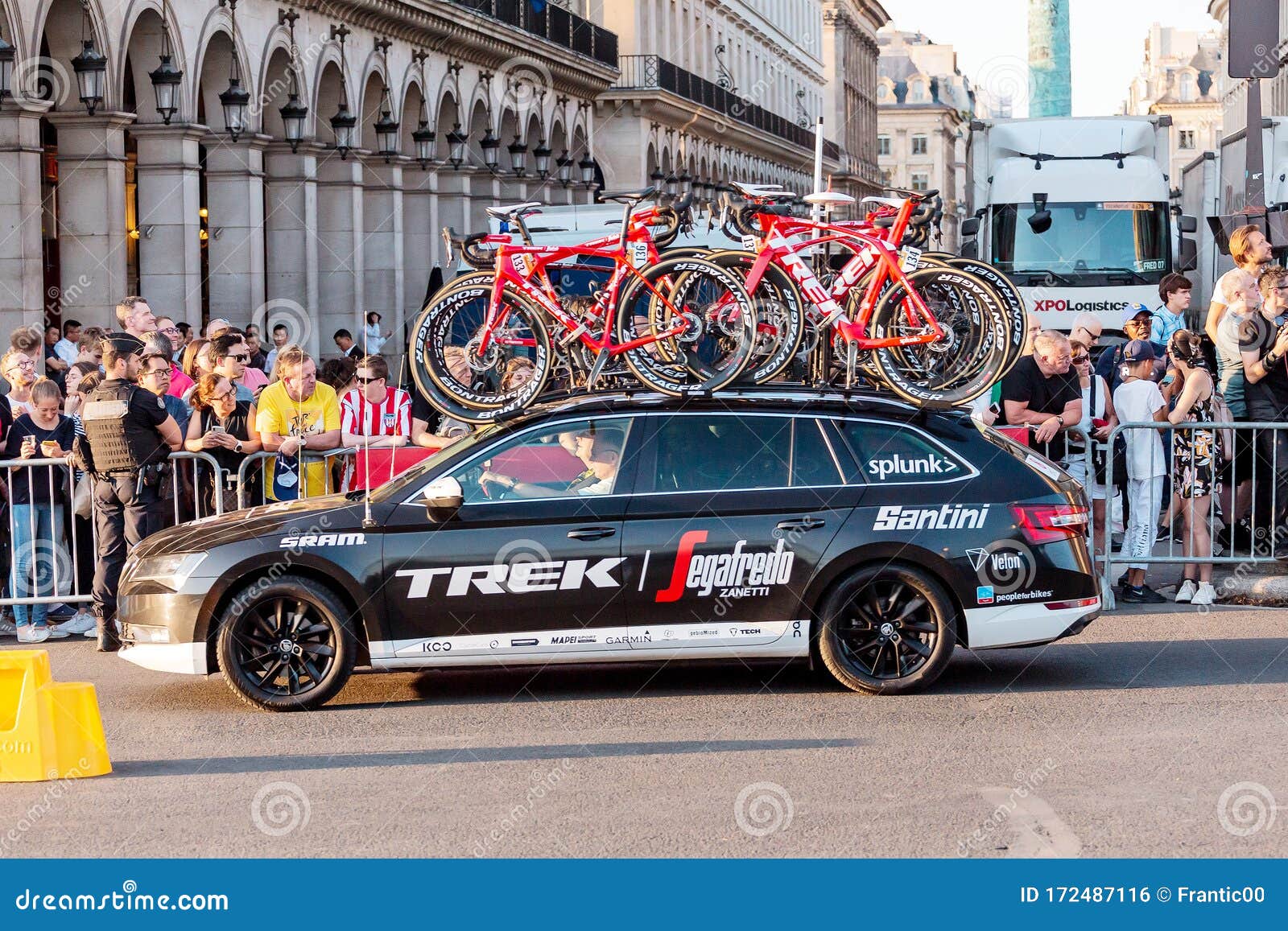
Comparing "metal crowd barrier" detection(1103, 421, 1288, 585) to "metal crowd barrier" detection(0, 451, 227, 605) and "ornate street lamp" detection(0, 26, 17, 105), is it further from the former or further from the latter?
"ornate street lamp" detection(0, 26, 17, 105)

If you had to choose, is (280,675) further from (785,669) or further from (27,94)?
(27,94)

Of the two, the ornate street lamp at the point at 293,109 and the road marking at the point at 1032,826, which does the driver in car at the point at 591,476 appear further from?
the ornate street lamp at the point at 293,109

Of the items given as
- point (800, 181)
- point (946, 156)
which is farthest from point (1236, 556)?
point (946, 156)

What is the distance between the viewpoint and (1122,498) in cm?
1429

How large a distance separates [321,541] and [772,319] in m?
2.80

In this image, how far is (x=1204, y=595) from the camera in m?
13.5

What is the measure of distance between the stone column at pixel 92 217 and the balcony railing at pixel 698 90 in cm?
3029

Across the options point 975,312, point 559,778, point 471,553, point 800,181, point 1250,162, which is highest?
point 800,181

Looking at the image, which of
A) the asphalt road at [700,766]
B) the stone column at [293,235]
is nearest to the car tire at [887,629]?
the asphalt road at [700,766]

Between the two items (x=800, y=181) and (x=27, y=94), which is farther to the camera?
(x=800, y=181)

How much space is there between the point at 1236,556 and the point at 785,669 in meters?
4.02

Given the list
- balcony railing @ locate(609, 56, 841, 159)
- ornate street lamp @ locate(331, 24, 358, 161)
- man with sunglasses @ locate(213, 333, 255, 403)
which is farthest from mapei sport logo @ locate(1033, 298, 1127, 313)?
balcony railing @ locate(609, 56, 841, 159)

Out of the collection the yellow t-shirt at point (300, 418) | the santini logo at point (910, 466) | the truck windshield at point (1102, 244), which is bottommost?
the santini logo at point (910, 466)

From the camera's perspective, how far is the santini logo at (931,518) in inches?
393
